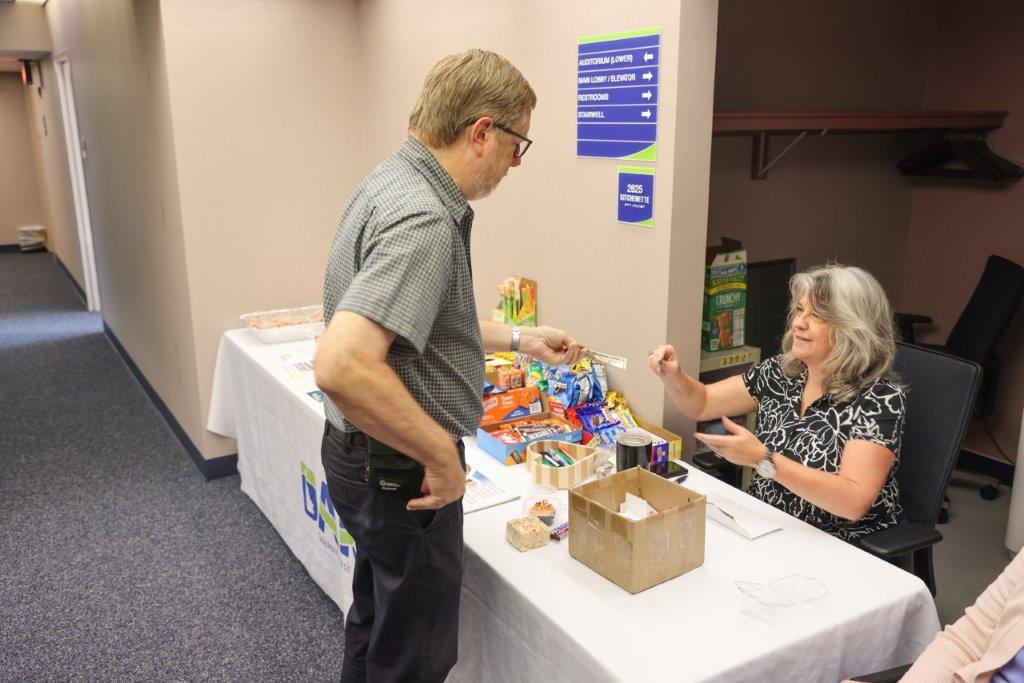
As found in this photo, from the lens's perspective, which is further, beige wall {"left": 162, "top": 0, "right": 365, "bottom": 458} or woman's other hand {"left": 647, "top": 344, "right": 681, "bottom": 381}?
beige wall {"left": 162, "top": 0, "right": 365, "bottom": 458}

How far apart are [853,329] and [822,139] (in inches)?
74.1

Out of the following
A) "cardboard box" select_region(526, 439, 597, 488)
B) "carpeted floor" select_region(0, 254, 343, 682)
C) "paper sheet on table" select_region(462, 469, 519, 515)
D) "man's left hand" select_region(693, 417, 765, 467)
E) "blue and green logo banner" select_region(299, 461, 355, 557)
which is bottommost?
"carpeted floor" select_region(0, 254, 343, 682)

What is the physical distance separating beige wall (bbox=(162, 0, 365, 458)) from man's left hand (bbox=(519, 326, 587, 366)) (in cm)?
201

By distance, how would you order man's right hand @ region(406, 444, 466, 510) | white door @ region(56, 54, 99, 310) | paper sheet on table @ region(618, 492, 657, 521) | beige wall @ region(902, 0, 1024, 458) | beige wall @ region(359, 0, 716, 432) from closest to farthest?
man's right hand @ region(406, 444, 466, 510), paper sheet on table @ region(618, 492, 657, 521), beige wall @ region(359, 0, 716, 432), beige wall @ region(902, 0, 1024, 458), white door @ region(56, 54, 99, 310)

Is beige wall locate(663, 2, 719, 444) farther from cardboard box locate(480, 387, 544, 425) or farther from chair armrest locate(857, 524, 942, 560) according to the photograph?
chair armrest locate(857, 524, 942, 560)

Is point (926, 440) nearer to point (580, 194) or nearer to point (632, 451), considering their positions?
point (632, 451)

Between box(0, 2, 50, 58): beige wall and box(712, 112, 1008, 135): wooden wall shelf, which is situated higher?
box(0, 2, 50, 58): beige wall

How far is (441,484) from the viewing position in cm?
146

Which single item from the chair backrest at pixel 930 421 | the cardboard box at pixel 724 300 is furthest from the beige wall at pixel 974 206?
the chair backrest at pixel 930 421

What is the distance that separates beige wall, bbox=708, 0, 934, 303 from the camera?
3191 mm

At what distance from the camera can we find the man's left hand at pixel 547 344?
7.08 ft

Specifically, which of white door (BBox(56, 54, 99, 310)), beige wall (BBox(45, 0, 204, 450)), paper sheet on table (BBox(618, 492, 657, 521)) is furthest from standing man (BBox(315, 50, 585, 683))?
white door (BBox(56, 54, 99, 310))

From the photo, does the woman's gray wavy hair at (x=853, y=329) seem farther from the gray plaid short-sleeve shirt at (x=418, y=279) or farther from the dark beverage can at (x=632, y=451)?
the gray plaid short-sleeve shirt at (x=418, y=279)

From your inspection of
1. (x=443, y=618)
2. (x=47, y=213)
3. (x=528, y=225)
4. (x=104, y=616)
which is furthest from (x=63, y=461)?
(x=47, y=213)
